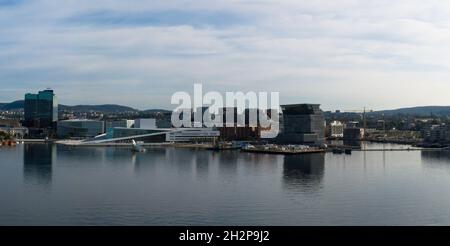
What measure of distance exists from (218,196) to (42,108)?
20.7m

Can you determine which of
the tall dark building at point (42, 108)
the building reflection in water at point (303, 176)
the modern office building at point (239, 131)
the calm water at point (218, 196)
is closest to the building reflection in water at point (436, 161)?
the calm water at point (218, 196)

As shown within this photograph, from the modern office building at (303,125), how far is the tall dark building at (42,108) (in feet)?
37.4

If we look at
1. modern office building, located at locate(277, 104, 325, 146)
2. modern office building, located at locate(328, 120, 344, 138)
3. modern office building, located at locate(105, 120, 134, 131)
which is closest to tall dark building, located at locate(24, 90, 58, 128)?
modern office building, located at locate(105, 120, 134, 131)

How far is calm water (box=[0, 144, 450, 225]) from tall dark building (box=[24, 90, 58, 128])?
15.9 meters

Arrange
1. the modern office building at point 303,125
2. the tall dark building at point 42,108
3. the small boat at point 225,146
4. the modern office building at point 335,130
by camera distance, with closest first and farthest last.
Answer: the small boat at point 225,146 < the modern office building at point 303,125 < the modern office building at point 335,130 < the tall dark building at point 42,108

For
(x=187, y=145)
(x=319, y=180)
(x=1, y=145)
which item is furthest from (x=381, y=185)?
(x=1, y=145)

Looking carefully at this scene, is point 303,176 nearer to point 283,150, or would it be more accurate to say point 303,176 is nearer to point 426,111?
point 283,150

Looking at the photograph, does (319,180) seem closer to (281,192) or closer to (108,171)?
(281,192)

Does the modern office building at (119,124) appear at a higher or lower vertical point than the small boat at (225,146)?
higher

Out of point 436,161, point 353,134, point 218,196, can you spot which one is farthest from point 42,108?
point 218,196

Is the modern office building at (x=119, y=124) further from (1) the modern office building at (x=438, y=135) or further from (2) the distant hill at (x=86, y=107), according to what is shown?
(2) the distant hill at (x=86, y=107)

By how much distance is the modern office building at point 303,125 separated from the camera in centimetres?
1748

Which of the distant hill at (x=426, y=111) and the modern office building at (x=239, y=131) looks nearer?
the modern office building at (x=239, y=131)

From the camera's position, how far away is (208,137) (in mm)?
18578
